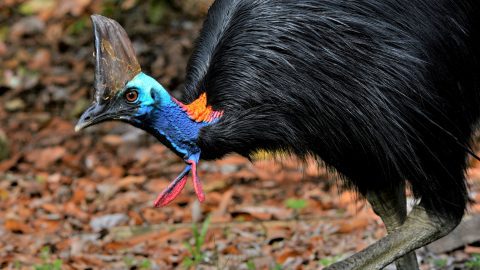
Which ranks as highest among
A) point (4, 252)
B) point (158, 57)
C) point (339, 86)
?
point (158, 57)

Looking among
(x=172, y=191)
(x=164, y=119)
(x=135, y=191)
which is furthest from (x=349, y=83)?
(x=135, y=191)

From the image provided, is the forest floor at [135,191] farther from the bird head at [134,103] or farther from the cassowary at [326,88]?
the bird head at [134,103]

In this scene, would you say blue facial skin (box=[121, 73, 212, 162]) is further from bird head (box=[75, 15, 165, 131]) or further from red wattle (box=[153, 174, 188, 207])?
red wattle (box=[153, 174, 188, 207])

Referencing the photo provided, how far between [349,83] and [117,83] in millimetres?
704

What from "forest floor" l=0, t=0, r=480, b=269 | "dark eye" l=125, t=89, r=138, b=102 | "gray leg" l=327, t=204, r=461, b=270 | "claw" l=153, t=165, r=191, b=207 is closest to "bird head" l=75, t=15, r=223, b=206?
"dark eye" l=125, t=89, r=138, b=102

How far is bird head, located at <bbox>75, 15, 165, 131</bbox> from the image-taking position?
3.11 m

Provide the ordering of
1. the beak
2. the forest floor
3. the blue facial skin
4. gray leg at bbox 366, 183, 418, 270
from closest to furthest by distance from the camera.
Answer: the beak, the blue facial skin, gray leg at bbox 366, 183, 418, 270, the forest floor

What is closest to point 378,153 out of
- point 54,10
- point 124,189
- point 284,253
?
point 284,253

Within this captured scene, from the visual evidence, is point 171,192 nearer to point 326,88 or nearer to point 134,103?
point 134,103

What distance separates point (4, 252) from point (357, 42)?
2276 mm

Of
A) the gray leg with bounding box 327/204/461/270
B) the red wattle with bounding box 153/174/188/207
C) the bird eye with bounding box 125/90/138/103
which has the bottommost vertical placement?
the gray leg with bounding box 327/204/461/270

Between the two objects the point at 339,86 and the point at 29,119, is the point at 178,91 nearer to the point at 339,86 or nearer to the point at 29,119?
the point at 29,119

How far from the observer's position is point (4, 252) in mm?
4707

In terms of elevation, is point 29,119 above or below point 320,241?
above
